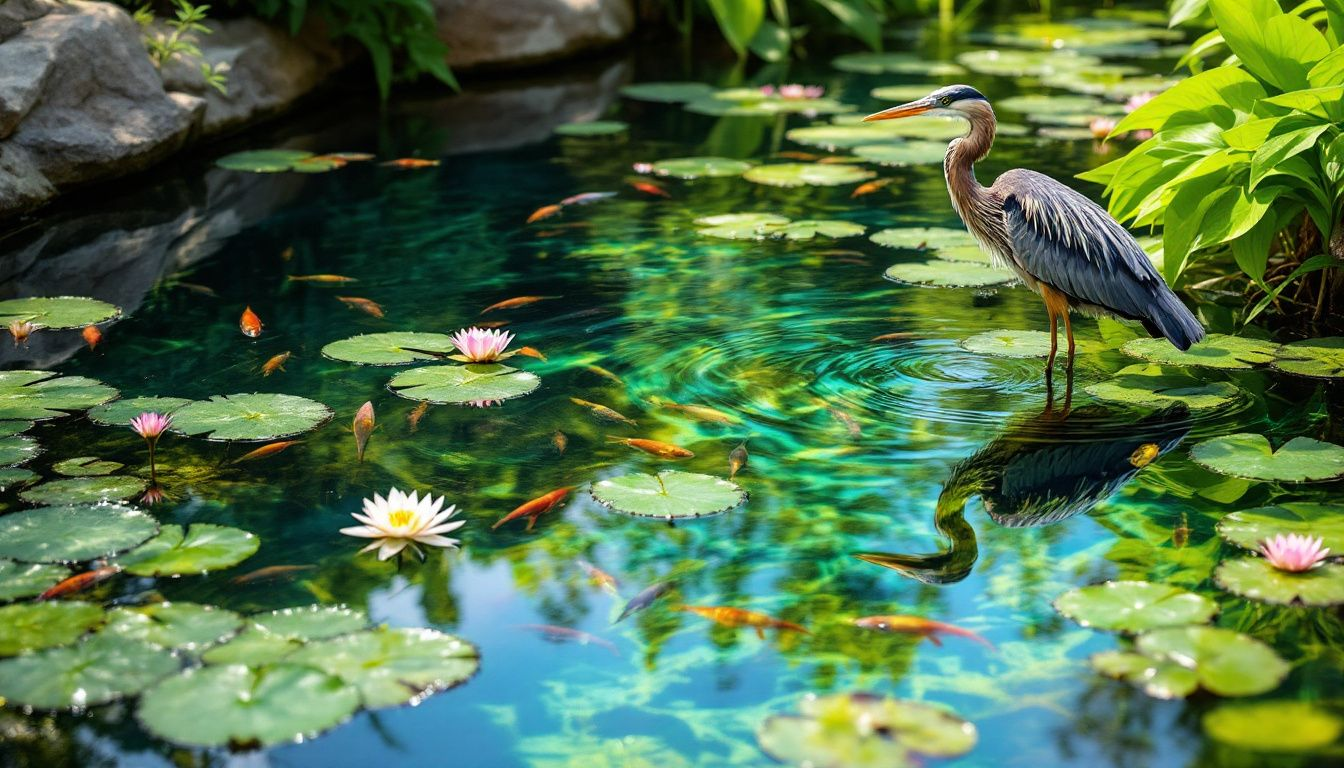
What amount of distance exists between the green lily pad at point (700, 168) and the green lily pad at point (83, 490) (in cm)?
314

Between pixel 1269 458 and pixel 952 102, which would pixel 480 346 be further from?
pixel 1269 458

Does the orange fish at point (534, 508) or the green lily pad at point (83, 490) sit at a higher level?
the green lily pad at point (83, 490)

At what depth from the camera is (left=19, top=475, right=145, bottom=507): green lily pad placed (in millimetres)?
2826

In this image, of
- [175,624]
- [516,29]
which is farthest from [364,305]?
[516,29]

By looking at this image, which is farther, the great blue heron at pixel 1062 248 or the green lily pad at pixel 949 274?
the green lily pad at pixel 949 274

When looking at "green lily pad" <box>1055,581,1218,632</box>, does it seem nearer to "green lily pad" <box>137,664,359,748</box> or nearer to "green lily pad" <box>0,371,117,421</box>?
"green lily pad" <box>137,664,359,748</box>

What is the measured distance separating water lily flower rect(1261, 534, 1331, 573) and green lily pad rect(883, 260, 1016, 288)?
5.99ft

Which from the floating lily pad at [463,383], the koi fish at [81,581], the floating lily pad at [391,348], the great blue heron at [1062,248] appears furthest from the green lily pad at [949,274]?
the koi fish at [81,581]

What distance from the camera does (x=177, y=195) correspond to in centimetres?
541

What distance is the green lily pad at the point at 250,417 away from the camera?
125 inches

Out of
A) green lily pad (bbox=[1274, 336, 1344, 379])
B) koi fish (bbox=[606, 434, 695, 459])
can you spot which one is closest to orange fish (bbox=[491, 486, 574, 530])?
koi fish (bbox=[606, 434, 695, 459])

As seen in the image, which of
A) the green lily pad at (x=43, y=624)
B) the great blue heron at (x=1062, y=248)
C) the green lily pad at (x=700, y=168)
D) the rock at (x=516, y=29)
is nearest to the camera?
the green lily pad at (x=43, y=624)

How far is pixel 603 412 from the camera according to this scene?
340 centimetres

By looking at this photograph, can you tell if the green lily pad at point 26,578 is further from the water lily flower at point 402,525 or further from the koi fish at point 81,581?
the water lily flower at point 402,525
